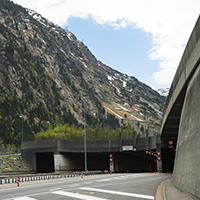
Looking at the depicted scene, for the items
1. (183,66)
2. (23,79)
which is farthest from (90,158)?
(23,79)

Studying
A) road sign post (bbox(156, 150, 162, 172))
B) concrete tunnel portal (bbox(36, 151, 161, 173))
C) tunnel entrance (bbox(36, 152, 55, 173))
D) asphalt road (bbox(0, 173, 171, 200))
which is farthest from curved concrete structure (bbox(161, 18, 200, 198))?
tunnel entrance (bbox(36, 152, 55, 173))

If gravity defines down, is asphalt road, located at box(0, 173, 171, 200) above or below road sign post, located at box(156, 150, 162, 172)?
above

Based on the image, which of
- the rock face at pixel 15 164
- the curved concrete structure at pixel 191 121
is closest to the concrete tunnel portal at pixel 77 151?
the rock face at pixel 15 164

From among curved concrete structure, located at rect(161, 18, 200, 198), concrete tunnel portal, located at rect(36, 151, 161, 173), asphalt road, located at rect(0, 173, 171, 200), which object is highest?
curved concrete structure, located at rect(161, 18, 200, 198)

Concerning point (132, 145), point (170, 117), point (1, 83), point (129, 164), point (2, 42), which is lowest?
point (129, 164)

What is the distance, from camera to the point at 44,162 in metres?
69.1

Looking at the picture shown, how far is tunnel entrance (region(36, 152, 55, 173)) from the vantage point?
65.5 meters

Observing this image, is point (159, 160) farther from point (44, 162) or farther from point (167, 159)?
point (44, 162)

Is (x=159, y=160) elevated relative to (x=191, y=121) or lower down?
lower down

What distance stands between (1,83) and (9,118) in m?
24.5

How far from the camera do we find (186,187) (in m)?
13.7

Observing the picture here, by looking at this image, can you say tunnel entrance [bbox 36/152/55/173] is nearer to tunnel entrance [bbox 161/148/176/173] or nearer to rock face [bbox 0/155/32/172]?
rock face [bbox 0/155/32/172]

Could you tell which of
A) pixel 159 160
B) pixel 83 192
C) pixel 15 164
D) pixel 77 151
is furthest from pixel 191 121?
pixel 15 164

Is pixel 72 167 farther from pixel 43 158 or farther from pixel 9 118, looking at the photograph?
pixel 9 118
